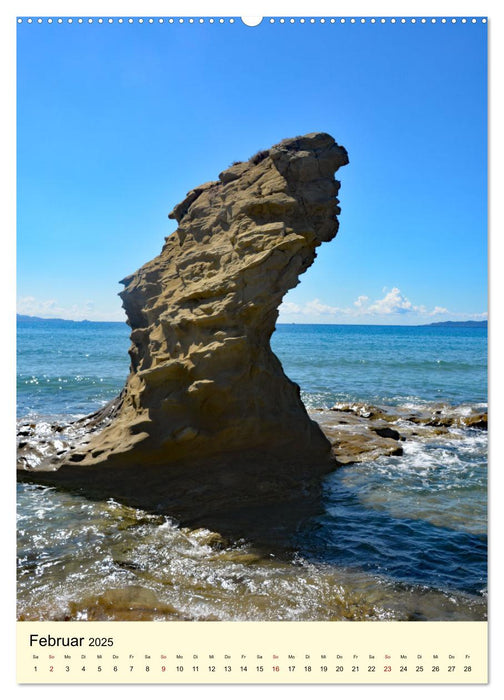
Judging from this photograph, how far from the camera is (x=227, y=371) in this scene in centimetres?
831

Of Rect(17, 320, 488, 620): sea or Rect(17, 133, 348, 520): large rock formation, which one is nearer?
Rect(17, 320, 488, 620): sea

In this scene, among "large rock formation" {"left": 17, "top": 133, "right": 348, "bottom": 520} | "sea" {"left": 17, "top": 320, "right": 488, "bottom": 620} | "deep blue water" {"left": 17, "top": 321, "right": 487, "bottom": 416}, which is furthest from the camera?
"deep blue water" {"left": 17, "top": 321, "right": 487, "bottom": 416}

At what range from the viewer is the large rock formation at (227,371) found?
8.15 meters

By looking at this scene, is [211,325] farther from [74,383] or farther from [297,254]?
[74,383]

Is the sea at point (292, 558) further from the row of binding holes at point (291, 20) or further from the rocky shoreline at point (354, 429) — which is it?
the row of binding holes at point (291, 20)

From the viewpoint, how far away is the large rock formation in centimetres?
815

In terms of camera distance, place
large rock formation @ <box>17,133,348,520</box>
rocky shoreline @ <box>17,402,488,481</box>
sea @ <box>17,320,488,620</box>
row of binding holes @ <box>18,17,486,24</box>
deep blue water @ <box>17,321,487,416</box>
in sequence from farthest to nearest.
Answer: deep blue water @ <box>17,321,487,416</box>
rocky shoreline @ <box>17,402,488,481</box>
large rock formation @ <box>17,133,348,520</box>
sea @ <box>17,320,488,620</box>
row of binding holes @ <box>18,17,486,24</box>

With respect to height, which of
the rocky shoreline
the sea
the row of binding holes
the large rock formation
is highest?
the row of binding holes

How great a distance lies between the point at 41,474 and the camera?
8.46 meters

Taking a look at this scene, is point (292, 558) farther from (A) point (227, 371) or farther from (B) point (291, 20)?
(B) point (291, 20)

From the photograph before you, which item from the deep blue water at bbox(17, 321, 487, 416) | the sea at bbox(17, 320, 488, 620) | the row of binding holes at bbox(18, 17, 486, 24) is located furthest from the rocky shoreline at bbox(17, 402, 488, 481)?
the row of binding holes at bbox(18, 17, 486, 24)

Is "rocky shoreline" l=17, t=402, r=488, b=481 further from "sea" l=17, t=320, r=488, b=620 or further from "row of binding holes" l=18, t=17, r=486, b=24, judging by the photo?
"row of binding holes" l=18, t=17, r=486, b=24

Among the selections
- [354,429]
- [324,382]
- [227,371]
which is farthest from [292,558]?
[324,382]
